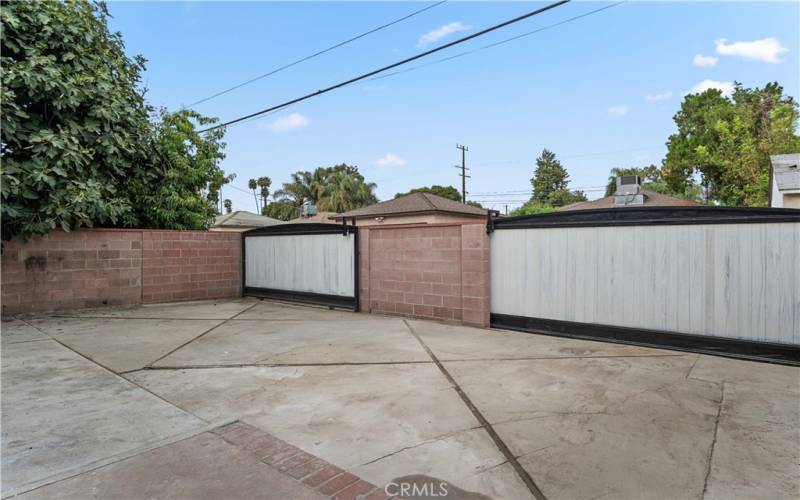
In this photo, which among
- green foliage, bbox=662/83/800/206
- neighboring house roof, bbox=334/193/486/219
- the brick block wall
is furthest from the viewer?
green foliage, bbox=662/83/800/206

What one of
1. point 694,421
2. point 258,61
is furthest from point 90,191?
point 694,421

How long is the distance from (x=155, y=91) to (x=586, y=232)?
10.4 metres

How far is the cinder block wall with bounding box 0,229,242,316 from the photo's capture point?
8.08m

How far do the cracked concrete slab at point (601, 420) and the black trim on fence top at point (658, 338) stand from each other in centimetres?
53

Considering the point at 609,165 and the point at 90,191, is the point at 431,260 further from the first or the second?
the point at 609,165

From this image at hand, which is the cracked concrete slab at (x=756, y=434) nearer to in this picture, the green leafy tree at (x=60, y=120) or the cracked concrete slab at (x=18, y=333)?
the cracked concrete slab at (x=18, y=333)

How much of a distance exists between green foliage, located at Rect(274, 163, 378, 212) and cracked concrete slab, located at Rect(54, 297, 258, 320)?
80.8 feet

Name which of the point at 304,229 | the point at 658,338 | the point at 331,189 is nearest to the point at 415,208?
the point at 304,229

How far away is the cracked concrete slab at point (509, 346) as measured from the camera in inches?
203

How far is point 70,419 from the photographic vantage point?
3.21 m

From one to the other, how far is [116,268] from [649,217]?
405 inches

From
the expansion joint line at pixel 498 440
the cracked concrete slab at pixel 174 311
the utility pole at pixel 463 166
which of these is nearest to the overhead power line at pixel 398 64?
the cracked concrete slab at pixel 174 311

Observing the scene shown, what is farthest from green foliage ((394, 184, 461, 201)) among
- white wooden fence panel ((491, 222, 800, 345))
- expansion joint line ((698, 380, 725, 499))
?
expansion joint line ((698, 380, 725, 499))

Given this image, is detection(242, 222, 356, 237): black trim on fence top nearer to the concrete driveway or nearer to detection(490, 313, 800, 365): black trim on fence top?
the concrete driveway
